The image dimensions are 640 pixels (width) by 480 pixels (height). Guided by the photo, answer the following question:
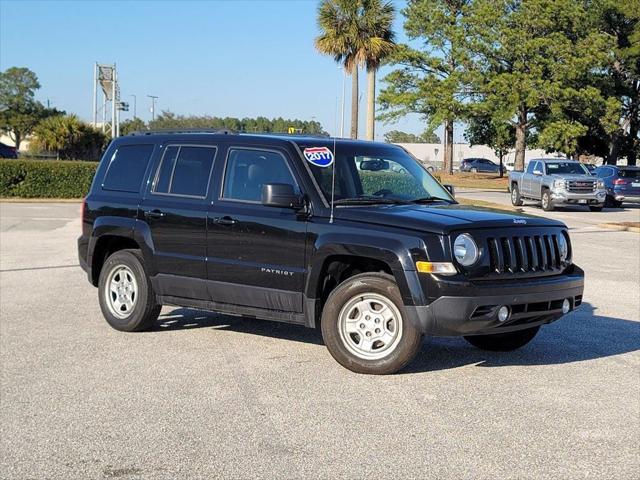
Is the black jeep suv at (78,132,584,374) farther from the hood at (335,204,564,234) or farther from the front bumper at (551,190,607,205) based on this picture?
the front bumper at (551,190,607,205)

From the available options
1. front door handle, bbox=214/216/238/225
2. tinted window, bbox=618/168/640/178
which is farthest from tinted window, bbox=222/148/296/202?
tinted window, bbox=618/168/640/178

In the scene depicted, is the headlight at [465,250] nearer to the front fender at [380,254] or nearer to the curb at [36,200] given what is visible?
the front fender at [380,254]

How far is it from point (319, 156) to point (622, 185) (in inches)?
1083

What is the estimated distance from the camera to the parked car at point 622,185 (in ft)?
103

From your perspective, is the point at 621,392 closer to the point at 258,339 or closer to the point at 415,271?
the point at 415,271

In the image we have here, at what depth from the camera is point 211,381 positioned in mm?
6031

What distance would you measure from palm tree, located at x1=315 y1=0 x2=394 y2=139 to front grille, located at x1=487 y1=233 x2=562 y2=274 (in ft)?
107

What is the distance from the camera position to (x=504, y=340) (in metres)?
7.04

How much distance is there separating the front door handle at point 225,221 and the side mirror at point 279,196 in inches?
20.2

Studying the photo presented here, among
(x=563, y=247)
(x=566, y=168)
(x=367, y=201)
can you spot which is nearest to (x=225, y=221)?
(x=367, y=201)

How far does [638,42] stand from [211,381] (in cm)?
5022

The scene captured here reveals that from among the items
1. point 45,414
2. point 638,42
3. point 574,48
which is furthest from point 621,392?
point 638,42

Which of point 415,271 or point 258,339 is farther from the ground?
point 415,271

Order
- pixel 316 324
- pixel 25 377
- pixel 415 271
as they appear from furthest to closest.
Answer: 1. pixel 316 324
2. pixel 25 377
3. pixel 415 271
